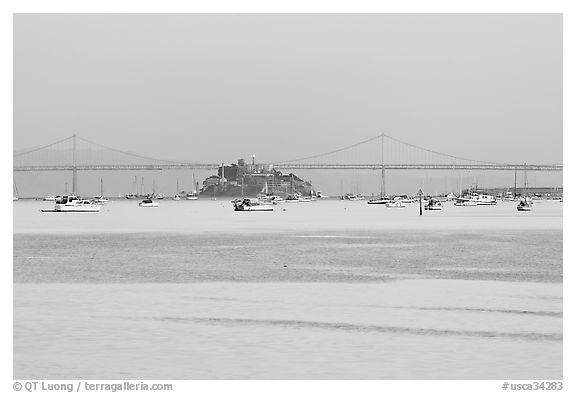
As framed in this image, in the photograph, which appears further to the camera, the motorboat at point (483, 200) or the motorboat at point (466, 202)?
the motorboat at point (483, 200)

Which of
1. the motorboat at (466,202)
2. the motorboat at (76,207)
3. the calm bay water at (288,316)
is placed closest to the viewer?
the calm bay water at (288,316)

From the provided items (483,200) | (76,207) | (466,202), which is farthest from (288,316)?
(483,200)

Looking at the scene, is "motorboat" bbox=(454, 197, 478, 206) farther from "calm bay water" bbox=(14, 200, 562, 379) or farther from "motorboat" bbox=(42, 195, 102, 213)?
"calm bay water" bbox=(14, 200, 562, 379)

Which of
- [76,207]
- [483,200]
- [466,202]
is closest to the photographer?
[76,207]

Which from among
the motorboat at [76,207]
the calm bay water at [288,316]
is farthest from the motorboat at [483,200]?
the calm bay water at [288,316]

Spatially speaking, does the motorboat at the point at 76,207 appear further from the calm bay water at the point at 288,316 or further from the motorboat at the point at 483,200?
the calm bay water at the point at 288,316

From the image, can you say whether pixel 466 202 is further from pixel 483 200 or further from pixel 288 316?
pixel 288 316

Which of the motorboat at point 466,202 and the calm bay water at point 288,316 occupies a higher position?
the motorboat at point 466,202

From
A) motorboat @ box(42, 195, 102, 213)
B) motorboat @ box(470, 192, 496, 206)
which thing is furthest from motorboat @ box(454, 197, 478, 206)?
motorboat @ box(42, 195, 102, 213)
